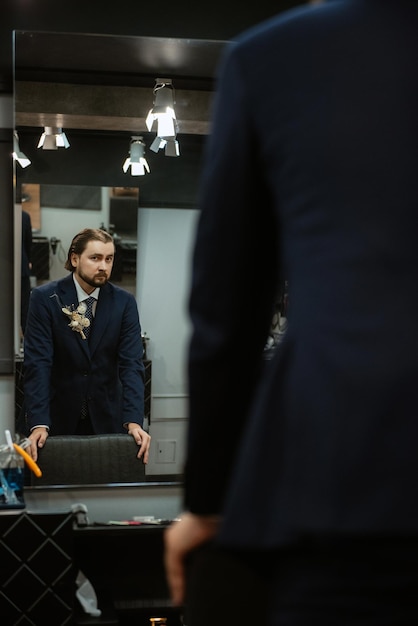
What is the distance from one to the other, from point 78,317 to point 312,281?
2.74 metres

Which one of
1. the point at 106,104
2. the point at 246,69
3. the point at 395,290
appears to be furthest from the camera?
the point at 106,104

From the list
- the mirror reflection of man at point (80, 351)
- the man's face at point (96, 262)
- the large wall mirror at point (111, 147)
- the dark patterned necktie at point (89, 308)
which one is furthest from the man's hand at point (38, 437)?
the man's face at point (96, 262)

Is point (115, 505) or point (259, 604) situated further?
point (115, 505)

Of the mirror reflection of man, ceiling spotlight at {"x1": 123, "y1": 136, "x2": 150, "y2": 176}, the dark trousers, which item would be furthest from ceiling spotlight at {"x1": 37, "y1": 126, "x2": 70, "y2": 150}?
the dark trousers

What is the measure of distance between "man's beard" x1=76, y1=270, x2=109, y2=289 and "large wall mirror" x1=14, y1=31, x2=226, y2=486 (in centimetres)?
4

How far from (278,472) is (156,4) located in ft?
9.62

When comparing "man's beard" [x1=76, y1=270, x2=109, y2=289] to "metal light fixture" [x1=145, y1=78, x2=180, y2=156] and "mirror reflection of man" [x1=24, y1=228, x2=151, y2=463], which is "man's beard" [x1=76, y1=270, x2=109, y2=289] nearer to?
"mirror reflection of man" [x1=24, y1=228, x2=151, y2=463]

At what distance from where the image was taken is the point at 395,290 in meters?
0.79

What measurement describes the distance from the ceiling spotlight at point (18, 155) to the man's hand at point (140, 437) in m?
1.08

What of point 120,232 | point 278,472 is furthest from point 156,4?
Answer: point 278,472

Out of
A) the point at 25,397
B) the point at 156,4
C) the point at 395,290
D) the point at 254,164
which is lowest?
the point at 25,397

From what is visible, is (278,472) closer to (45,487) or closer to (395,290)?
(395,290)

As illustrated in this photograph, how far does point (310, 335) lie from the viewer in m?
0.82

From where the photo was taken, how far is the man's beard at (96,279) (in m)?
→ 3.48
